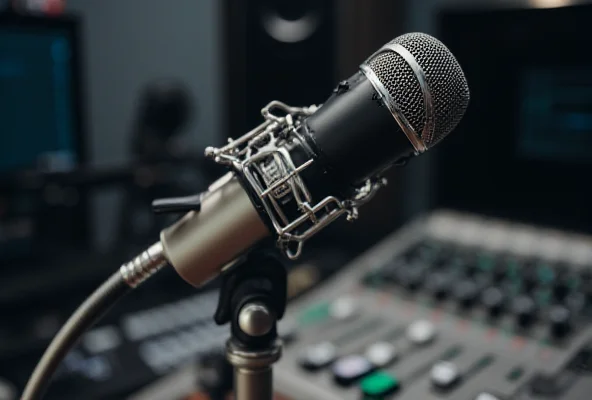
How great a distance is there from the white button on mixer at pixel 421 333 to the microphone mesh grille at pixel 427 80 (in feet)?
1.22

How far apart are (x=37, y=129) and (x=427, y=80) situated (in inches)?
38.7

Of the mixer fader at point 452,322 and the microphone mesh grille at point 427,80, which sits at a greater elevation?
the microphone mesh grille at point 427,80

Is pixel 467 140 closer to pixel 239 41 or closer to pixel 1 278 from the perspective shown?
pixel 239 41

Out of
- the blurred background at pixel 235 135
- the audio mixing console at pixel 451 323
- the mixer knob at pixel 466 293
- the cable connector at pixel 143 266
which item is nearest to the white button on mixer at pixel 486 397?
the audio mixing console at pixel 451 323

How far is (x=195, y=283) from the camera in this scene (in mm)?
450

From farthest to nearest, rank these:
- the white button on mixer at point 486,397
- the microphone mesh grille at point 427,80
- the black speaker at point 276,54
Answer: the black speaker at point 276,54 < the white button on mixer at point 486,397 < the microphone mesh grille at point 427,80

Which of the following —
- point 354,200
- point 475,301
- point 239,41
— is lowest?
point 475,301

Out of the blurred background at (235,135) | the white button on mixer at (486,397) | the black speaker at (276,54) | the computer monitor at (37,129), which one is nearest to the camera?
the white button on mixer at (486,397)

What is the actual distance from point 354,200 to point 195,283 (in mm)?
136

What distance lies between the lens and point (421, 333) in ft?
2.33

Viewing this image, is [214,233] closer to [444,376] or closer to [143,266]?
[143,266]

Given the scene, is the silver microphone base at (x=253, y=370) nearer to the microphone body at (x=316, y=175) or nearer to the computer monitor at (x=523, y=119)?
the microphone body at (x=316, y=175)

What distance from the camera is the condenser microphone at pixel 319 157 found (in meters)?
0.38

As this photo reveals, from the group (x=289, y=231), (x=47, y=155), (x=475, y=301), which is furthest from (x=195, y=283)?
(x=47, y=155)
